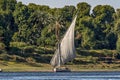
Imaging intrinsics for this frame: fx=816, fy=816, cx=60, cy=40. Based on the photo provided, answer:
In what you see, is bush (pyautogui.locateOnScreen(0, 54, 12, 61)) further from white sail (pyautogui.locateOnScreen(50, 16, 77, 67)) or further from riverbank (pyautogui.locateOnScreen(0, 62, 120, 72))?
white sail (pyautogui.locateOnScreen(50, 16, 77, 67))

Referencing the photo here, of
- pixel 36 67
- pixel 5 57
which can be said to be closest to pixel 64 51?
pixel 36 67

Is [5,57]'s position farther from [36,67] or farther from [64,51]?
[64,51]

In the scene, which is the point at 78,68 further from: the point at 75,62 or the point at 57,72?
the point at 57,72

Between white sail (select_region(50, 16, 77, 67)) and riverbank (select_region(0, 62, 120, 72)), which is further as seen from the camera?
riverbank (select_region(0, 62, 120, 72))

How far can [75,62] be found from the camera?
199 meters

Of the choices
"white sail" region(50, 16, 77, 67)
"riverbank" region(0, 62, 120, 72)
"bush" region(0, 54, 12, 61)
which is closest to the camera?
"white sail" region(50, 16, 77, 67)

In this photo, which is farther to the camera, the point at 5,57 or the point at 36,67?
the point at 5,57

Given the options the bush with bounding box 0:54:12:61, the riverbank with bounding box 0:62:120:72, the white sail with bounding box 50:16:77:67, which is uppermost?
the white sail with bounding box 50:16:77:67

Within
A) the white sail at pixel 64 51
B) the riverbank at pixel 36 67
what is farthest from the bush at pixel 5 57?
the white sail at pixel 64 51

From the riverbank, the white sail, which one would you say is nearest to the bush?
the riverbank

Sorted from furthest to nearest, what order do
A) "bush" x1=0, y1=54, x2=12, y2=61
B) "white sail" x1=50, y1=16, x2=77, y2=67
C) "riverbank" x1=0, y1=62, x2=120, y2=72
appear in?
"bush" x1=0, y1=54, x2=12, y2=61 → "riverbank" x1=0, y1=62, x2=120, y2=72 → "white sail" x1=50, y1=16, x2=77, y2=67

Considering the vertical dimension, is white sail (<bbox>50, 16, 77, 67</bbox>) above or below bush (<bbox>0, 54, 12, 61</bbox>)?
above

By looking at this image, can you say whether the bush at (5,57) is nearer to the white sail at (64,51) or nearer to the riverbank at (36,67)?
the riverbank at (36,67)

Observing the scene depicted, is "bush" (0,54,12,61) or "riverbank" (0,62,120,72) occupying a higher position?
"bush" (0,54,12,61)
